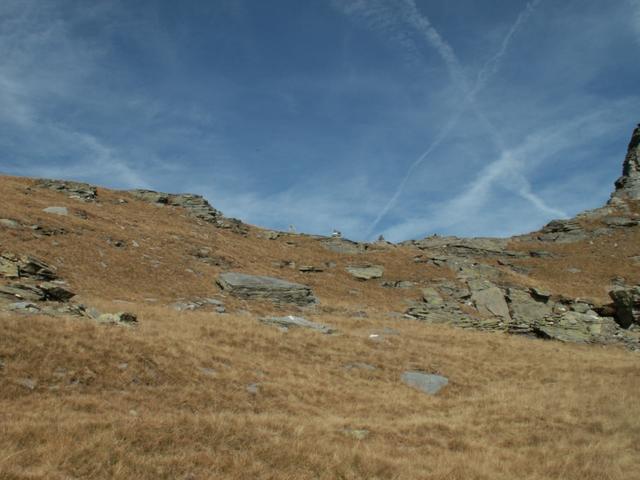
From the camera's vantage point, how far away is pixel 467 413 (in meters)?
18.7

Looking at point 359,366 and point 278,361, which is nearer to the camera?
point 278,361

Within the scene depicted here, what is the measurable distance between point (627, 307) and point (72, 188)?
6041cm

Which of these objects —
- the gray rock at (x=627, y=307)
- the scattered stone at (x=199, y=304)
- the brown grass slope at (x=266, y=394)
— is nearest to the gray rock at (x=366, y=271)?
the brown grass slope at (x=266, y=394)

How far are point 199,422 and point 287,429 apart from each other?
2523 millimetres

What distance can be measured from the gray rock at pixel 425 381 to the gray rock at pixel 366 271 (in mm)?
28599

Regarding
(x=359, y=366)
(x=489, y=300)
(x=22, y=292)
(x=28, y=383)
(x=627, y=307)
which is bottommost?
(x=28, y=383)

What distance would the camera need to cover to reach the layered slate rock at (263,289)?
37500 millimetres

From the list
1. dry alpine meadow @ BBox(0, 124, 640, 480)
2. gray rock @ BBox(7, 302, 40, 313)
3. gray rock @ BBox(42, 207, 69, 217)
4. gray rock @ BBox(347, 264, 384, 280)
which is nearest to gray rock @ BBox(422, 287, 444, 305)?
dry alpine meadow @ BBox(0, 124, 640, 480)

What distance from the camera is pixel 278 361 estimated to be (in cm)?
2297

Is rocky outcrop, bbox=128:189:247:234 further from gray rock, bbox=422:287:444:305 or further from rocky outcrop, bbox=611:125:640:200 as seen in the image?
rocky outcrop, bbox=611:125:640:200

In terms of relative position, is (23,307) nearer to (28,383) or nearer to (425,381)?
(28,383)

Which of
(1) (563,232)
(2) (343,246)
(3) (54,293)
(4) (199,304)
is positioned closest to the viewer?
(3) (54,293)

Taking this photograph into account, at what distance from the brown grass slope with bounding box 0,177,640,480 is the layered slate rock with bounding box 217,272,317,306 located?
141 cm

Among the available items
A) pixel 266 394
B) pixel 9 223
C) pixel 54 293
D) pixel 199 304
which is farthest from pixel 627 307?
pixel 9 223
